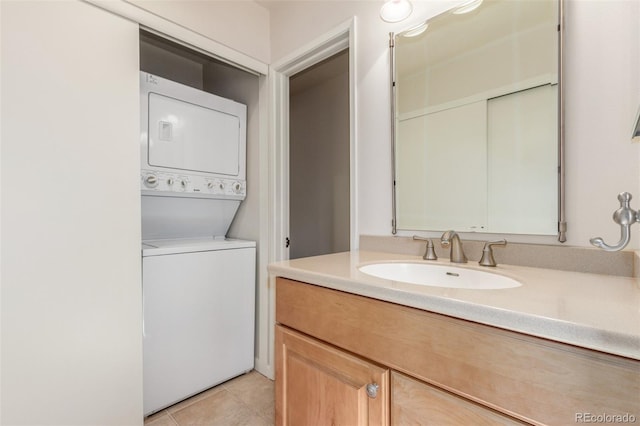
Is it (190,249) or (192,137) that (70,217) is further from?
(192,137)

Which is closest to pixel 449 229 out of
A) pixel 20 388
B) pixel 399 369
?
pixel 399 369

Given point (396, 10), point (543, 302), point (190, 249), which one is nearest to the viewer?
point (543, 302)

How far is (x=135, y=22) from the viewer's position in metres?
1.47

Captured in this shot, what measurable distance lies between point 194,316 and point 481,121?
1.84 metres

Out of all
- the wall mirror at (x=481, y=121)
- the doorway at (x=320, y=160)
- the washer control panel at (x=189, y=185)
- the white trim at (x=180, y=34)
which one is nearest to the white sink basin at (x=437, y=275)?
the wall mirror at (x=481, y=121)

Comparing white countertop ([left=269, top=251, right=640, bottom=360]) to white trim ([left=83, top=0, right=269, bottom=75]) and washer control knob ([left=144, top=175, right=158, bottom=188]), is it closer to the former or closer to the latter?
washer control knob ([left=144, top=175, right=158, bottom=188])

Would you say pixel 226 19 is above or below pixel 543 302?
above

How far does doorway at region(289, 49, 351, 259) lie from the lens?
10.1 feet

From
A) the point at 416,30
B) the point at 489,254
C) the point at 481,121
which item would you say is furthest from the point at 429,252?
the point at 416,30

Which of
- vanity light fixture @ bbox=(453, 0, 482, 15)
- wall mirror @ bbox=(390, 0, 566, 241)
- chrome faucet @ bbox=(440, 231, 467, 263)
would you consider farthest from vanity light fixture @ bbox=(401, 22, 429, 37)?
chrome faucet @ bbox=(440, 231, 467, 263)

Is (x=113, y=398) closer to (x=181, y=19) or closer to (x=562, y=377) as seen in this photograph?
(x=562, y=377)

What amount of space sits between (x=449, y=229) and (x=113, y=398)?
1752 millimetres

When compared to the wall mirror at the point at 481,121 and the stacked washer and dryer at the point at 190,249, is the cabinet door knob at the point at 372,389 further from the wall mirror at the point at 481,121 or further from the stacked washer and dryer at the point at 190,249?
the stacked washer and dryer at the point at 190,249

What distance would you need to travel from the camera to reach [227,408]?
1723 millimetres
